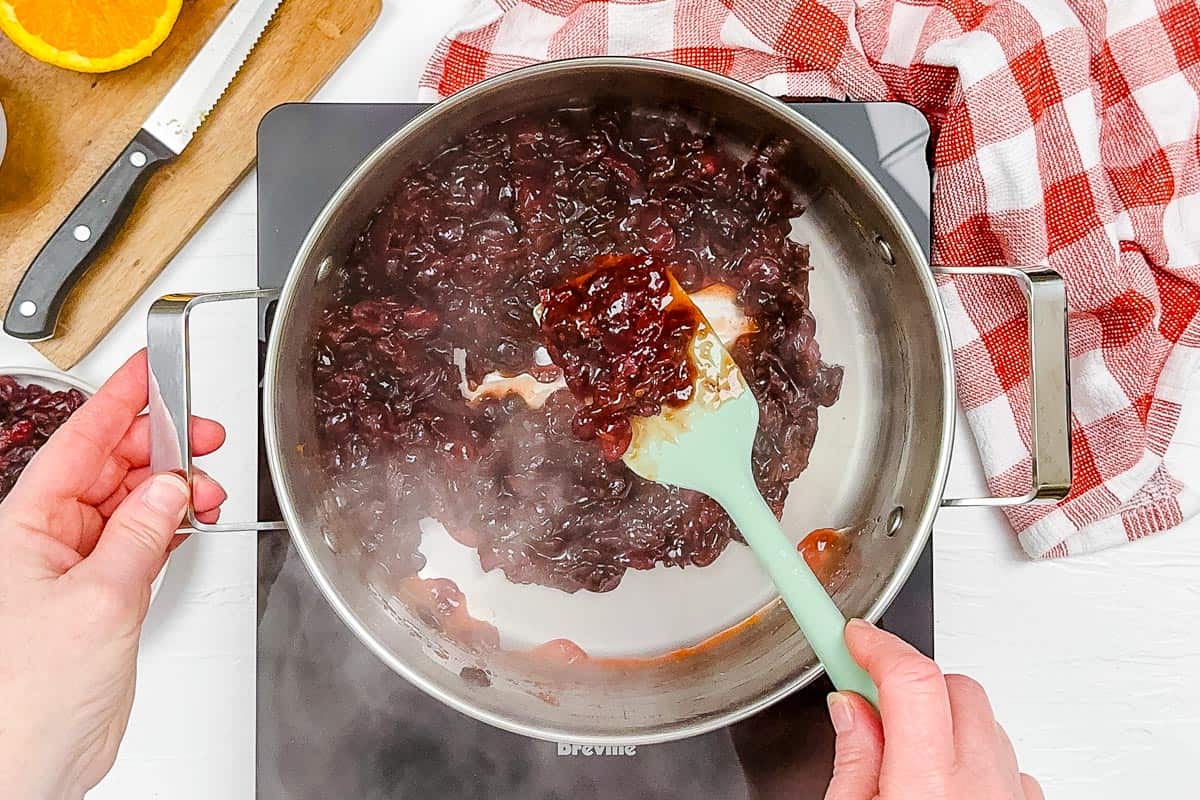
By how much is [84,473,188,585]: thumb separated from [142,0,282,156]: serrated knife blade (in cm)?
45

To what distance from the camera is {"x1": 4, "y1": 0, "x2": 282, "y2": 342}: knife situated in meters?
1.20

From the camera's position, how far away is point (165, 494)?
98cm

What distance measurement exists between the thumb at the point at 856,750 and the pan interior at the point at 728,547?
5.1 inches

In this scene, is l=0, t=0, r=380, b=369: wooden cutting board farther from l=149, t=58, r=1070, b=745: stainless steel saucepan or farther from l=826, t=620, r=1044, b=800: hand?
l=826, t=620, r=1044, b=800: hand

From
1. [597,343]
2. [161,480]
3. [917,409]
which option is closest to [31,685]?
[161,480]

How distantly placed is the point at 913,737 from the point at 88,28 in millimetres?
1168

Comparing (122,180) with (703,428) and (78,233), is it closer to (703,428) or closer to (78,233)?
(78,233)

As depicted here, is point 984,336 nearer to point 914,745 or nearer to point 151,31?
point 914,745

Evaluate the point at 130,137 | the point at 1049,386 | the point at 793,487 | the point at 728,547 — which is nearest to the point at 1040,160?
the point at 1049,386

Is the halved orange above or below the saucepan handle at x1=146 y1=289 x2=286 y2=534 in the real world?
above

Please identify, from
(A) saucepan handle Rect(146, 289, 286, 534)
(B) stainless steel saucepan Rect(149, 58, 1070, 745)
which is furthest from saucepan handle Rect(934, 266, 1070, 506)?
(A) saucepan handle Rect(146, 289, 286, 534)

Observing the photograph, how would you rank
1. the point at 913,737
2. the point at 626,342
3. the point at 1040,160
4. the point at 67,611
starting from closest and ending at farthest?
the point at 913,737, the point at 67,611, the point at 626,342, the point at 1040,160

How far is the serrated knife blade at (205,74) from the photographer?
47.2 inches

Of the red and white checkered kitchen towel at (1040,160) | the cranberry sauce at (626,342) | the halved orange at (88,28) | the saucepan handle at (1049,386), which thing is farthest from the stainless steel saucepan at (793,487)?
the halved orange at (88,28)
